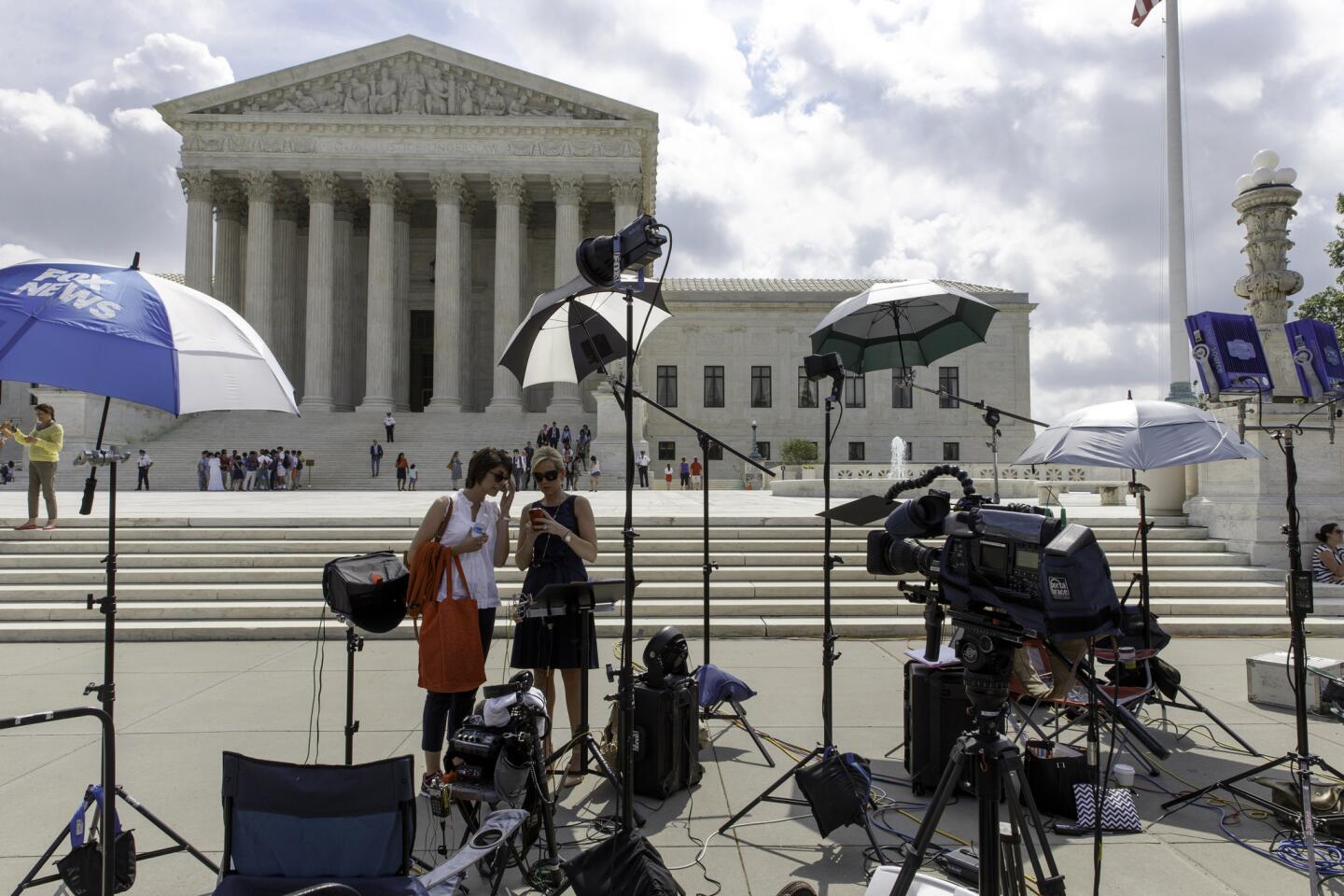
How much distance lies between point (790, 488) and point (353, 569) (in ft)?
60.4

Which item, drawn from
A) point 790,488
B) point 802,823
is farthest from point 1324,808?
point 790,488

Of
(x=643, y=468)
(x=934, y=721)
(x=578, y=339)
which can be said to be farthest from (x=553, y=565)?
(x=643, y=468)

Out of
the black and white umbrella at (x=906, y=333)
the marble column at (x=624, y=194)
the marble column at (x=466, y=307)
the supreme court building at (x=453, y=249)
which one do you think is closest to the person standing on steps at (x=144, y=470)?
the supreme court building at (x=453, y=249)

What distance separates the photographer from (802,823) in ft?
14.0

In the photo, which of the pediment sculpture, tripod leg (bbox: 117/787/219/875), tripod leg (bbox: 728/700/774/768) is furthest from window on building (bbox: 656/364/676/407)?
tripod leg (bbox: 117/787/219/875)

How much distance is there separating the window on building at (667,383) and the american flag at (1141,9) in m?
25.2

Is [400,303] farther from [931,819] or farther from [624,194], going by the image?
[931,819]

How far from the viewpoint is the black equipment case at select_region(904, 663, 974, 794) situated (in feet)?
15.0

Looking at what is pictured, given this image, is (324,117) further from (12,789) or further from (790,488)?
(12,789)

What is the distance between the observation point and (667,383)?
45000 mm

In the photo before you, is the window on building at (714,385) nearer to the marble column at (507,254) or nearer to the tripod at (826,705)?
the marble column at (507,254)

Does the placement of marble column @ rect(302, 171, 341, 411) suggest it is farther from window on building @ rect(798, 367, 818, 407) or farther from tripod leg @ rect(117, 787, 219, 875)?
tripod leg @ rect(117, 787, 219, 875)

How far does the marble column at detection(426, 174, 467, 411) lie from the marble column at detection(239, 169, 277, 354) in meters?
7.94

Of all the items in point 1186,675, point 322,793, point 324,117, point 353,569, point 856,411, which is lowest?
point 1186,675
